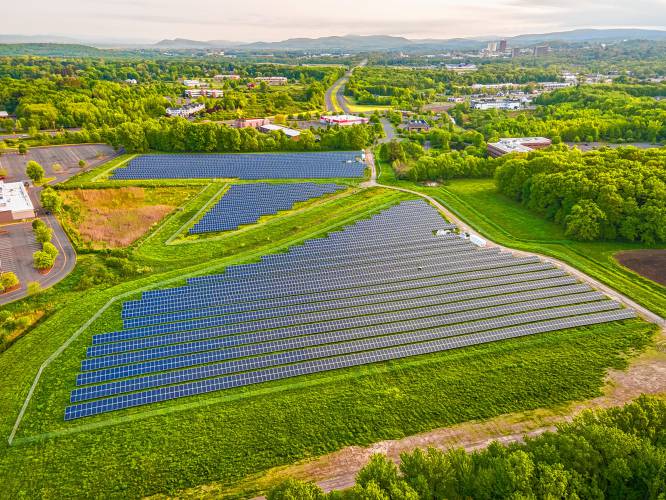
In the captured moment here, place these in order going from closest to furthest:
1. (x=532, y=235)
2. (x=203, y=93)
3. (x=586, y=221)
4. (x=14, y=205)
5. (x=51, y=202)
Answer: (x=586, y=221), (x=532, y=235), (x=14, y=205), (x=51, y=202), (x=203, y=93)

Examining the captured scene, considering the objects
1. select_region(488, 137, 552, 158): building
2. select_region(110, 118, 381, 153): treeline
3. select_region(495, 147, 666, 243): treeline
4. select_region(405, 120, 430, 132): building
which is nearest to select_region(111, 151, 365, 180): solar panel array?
select_region(110, 118, 381, 153): treeline

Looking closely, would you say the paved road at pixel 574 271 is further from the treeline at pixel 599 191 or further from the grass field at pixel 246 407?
the treeline at pixel 599 191

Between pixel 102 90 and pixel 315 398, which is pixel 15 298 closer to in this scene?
pixel 315 398

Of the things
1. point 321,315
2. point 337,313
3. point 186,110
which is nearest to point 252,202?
point 321,315

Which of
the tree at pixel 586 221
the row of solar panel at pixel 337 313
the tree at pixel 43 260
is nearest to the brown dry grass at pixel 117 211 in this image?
the tree at pixel 43 260

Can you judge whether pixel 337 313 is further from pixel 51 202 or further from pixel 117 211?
pixel 51 202

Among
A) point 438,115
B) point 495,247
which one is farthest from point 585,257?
point 438,115

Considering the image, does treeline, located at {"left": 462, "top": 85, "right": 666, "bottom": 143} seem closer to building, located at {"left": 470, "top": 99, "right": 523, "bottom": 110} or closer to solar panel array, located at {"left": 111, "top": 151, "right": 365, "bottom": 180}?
building, located at {"left": 470, "top": 99, "right": 523, "bottom": 110}
